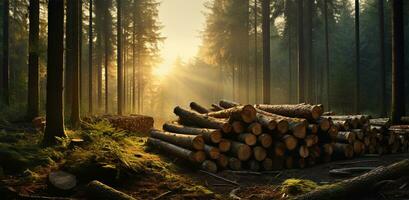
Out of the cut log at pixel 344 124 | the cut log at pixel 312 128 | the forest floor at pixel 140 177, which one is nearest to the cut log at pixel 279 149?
the forest floor at pixel 140 177

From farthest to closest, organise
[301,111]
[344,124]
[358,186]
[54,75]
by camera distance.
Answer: [344,124] → [301,111] → [54,75] → [358,186]

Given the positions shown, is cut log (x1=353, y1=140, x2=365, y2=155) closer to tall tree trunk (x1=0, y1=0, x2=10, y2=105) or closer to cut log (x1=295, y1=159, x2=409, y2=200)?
cut log (x1=295, y1=159, x2=409, y2=200)

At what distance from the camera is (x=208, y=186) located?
763cm

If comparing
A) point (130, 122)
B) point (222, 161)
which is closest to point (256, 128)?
point (222, 161)

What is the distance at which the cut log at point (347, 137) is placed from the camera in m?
9.67

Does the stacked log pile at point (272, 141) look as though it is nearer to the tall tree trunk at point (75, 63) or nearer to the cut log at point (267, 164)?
the cut log at point (267, 164)

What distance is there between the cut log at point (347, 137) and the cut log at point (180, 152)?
3982 mm

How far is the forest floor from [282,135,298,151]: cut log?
600 mm

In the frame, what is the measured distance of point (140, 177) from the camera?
307 inches

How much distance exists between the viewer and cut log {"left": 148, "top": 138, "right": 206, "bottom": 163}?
352 inches

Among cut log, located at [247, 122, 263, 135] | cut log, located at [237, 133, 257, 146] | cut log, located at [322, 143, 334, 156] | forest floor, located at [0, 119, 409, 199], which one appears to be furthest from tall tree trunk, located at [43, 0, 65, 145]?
cut log, located at [322, 143, 334, 156]

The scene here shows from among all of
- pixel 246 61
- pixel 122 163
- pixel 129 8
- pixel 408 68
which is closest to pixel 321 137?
pixel 122 163

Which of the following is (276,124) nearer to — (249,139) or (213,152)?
(249,139)

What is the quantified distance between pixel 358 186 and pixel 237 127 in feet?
13.4
